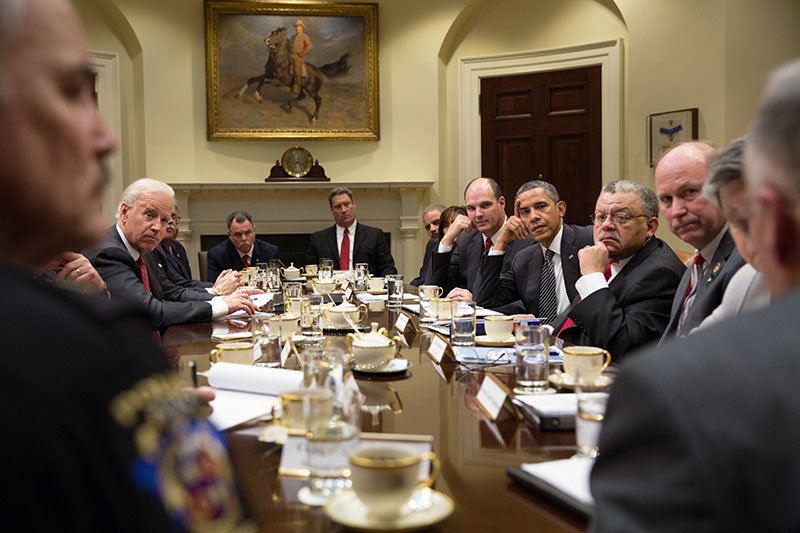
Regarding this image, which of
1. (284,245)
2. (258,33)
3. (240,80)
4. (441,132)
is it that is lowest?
(284,245)

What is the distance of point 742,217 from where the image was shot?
1827 mm

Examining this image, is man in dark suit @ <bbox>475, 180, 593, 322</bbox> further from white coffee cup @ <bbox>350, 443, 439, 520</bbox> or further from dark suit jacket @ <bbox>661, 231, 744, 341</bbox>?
white coffee cup @ <bbox>350, 443, 439, 520</bbox>

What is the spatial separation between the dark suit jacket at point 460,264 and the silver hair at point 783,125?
4420mm

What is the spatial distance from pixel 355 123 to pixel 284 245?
65.3 inches

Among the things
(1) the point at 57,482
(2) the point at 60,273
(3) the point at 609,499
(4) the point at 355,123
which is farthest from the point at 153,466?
(4) the point at 355,123

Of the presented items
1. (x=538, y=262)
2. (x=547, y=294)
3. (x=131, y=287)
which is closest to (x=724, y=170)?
(x=547, y=294)

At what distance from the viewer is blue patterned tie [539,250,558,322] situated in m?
3.89

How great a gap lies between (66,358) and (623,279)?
110 inches

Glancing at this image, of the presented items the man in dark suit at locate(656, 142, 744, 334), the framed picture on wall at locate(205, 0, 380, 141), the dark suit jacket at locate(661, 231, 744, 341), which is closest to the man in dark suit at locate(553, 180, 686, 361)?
the man in dark suit at locate(656, 142, 744, 334)

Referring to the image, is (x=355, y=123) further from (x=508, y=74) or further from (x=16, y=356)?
(x=16, y=356)

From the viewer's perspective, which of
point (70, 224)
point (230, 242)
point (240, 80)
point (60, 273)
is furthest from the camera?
point (240, 80)

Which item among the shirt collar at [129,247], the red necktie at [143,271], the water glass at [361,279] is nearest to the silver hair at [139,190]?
the shirt collar at [129,247]

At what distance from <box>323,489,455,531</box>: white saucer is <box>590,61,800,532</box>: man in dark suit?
34 cm

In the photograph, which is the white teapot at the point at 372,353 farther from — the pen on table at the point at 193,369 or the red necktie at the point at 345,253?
the red necktie at the point at 345,253
